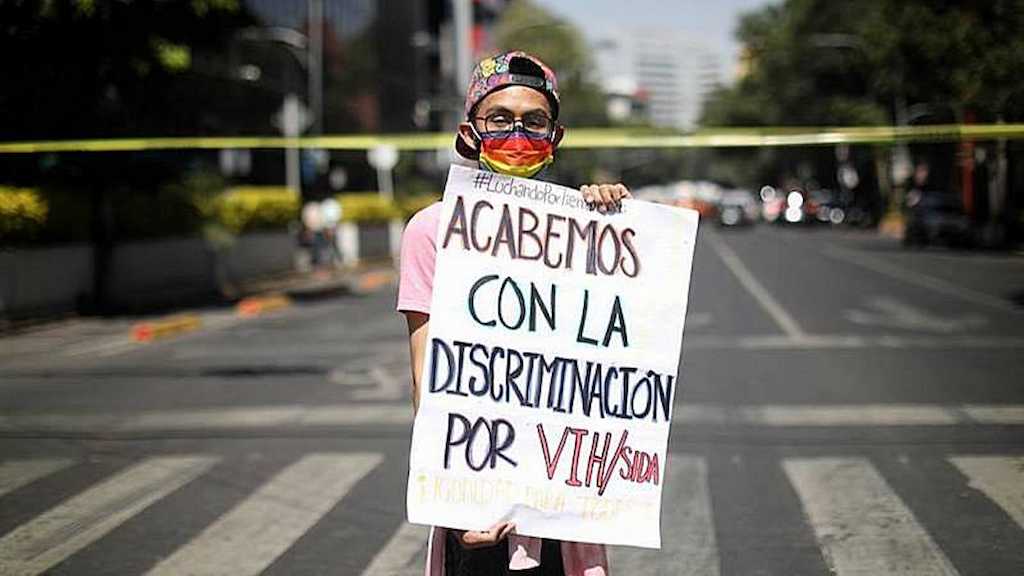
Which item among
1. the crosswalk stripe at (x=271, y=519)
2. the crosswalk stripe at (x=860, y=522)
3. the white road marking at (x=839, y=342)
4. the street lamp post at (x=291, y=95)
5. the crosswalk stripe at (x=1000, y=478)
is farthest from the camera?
the street lamp post at (x=291, y=95)

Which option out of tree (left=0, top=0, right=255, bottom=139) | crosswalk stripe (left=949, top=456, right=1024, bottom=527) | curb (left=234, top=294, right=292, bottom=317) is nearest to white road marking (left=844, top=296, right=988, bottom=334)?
crosswalk stripe (left=949, top=456, right=1024, bottom=527)

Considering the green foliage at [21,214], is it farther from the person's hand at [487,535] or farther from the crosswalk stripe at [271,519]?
the person's hand at [487,535]

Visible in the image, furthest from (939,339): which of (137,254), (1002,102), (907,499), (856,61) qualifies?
(856,61)

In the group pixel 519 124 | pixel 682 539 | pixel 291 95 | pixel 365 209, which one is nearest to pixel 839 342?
pixel 682 539

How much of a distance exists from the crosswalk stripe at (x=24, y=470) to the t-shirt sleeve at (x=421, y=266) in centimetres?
535

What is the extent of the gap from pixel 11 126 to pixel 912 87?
19.1m

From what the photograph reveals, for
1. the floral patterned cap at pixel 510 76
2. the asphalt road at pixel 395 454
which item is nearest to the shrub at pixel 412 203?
the asphalt road at pixel 395 454

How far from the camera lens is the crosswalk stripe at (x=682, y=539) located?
607 cm

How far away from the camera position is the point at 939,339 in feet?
51.3

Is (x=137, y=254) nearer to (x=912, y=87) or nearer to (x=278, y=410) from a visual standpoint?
(x=278, y=410)

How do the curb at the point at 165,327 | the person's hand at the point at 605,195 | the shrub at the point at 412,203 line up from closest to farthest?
the person's hand at the point at 605,195, the curb at the point at 165,327, the shrub at the point at 412,203

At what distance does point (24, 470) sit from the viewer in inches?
337

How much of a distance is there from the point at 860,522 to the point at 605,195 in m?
3.96

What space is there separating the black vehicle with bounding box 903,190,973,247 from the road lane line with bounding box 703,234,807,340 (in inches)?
266
